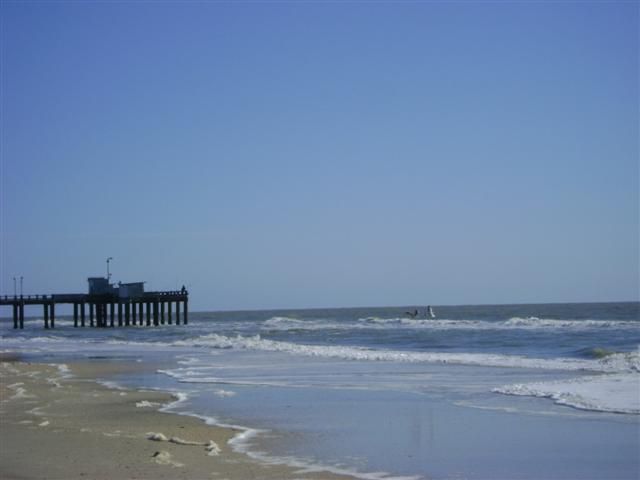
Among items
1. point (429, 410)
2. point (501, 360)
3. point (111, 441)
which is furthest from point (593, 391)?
point (501, 360)

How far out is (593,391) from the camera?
1705 cm

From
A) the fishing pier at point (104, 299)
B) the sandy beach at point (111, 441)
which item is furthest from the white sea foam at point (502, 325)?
the sandy beach at point (111, 441)

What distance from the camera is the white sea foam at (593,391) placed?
1483 centimetres

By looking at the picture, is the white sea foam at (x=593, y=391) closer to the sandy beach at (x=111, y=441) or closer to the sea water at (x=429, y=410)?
the sea water at (x=429, y=410)

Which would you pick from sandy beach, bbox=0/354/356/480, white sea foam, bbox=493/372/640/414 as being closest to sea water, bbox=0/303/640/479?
white sea foam, bbox=493/372/640/414

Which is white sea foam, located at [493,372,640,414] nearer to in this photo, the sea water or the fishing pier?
the sea water

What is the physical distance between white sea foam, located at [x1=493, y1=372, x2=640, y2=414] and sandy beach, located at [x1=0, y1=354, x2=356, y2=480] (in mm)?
6437

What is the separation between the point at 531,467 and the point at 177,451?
4.35 m

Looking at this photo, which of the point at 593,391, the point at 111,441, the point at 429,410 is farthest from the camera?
the point at 593,391

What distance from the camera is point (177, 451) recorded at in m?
10.9

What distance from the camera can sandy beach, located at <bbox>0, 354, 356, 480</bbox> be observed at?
9.65 metres

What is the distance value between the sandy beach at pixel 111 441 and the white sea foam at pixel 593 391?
253 inches

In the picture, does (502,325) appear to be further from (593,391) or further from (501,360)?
(593,391)

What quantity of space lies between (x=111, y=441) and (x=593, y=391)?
9.78 m
